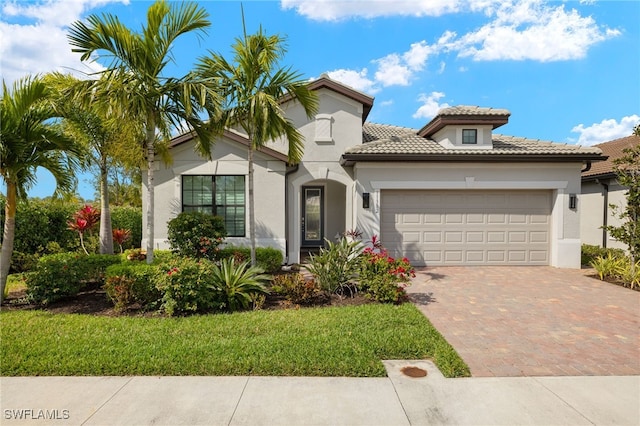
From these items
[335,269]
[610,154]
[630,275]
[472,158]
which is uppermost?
[610,154]

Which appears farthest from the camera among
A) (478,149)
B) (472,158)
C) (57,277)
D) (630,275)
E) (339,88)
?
(339,88)

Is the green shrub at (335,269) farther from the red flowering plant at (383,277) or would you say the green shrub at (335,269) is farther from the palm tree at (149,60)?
the palm tree at (149,60)

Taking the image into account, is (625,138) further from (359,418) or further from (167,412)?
(167,412)

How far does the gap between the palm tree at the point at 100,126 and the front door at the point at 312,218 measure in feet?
22.9

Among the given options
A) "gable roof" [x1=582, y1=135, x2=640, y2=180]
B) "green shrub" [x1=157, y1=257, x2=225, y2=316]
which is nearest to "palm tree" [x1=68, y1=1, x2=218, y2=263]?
"green shrub" [x1=157, y1=257, x2=225, y2=316]

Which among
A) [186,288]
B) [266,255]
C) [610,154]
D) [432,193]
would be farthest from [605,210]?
[186,288]

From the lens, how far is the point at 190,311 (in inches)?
245

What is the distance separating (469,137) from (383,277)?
707 cm

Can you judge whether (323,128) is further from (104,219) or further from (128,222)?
(128,222)

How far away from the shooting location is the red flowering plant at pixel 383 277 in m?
6.79

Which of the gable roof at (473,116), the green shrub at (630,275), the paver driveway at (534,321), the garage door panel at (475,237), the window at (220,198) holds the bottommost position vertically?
the paver driveway at (534,321)

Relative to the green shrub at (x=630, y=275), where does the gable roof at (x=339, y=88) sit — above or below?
above

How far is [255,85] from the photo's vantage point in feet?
25.9

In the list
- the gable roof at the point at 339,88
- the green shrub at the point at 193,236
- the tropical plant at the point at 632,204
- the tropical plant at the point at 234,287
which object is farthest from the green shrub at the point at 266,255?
the tropical plant at the point at 632,204
